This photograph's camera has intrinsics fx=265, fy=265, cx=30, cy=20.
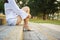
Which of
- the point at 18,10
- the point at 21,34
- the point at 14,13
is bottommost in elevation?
the point at 21,34

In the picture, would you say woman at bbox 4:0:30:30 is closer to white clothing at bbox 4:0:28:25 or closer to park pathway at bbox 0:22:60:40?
white clothing at bbox 4:0:28:25

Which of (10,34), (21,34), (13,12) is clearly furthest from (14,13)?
(10,34)

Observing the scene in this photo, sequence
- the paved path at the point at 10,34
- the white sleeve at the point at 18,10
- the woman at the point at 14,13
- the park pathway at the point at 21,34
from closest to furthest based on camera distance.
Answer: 1. the paved path at the point at 10,34
2. the park pathway at the point at 21,34
3. the white sleeve at the point at 18,10
4. the woman at the point at 14,13

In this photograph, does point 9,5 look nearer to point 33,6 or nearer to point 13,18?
point 13,18

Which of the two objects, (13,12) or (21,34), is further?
(13,12)

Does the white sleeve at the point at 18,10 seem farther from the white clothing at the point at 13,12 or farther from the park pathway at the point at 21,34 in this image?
the park pathway at the point at 21,34

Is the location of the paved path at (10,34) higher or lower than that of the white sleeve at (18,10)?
lower

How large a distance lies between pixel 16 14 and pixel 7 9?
50 centimetres

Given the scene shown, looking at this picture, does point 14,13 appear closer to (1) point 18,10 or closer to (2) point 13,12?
(2) point 13,12

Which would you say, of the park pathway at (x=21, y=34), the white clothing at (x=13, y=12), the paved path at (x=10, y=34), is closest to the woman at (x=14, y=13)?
the white clothing at (x=13, y=12)

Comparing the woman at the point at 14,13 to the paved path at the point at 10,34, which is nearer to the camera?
the paved path at the point at 10,34

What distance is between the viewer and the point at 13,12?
10.6m

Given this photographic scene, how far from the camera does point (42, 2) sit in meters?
58.1

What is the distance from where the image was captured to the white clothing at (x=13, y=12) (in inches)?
398
